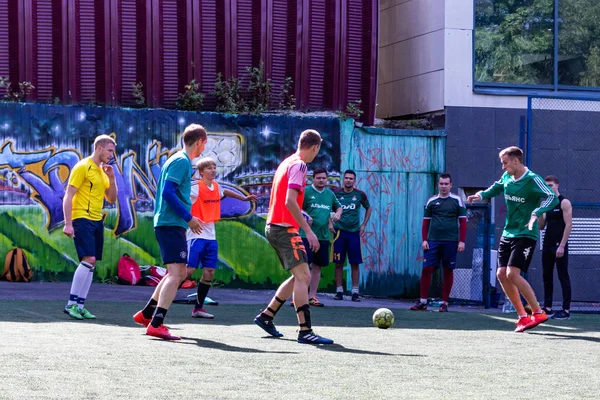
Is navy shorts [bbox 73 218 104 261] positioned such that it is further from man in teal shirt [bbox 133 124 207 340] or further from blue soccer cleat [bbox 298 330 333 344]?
blue soccer cleat [bbox 298 330 333 344]

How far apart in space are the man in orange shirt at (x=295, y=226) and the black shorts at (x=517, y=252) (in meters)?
2.90

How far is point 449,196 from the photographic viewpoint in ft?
47.5

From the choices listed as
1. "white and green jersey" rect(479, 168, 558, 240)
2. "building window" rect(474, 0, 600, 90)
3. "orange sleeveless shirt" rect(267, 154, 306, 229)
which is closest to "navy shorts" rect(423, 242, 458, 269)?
"white and green jersey" rect(479, 168, 558, 240)

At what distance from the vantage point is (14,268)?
15078mm

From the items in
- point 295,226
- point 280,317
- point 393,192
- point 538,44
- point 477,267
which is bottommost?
point 280,317

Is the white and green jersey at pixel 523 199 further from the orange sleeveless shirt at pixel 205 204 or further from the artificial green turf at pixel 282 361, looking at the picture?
the orange sleeveless shirt at pixel 205 204

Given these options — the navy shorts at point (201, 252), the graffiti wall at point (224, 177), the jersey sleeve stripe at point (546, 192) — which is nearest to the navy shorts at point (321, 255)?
the graffiti wall at point (224, 177)

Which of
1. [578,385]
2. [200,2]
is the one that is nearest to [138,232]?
[200,2]

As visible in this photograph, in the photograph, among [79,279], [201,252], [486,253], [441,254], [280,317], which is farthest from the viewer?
[486,253]

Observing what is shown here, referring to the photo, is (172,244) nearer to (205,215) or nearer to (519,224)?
(205,215)

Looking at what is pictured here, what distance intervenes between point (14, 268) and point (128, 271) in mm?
1686

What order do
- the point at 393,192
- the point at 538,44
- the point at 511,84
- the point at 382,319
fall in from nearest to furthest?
the point at 382,319 < the point at 393,192 < the point at 511,84 < the point at 538,44

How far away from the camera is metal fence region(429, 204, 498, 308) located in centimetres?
1528

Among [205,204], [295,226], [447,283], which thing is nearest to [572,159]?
[447,283]
